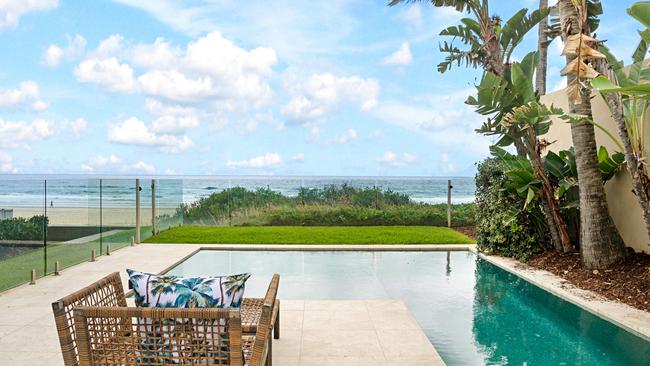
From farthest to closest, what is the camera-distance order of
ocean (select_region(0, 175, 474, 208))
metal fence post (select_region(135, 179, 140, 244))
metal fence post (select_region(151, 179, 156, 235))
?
1. metal fence post (select_region(151, 179, 156, 235))
2. metal fence post (select_region(135, 179, 140, 244))
3. ocean (select_region(0, 175, 474, 208))

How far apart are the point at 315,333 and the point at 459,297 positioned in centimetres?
243

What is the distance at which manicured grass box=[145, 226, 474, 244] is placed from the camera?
9969mm

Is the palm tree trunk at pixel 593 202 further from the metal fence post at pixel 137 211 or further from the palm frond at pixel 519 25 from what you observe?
the metal fence post at pixel 137 211

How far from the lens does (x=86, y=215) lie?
7875 millimetres

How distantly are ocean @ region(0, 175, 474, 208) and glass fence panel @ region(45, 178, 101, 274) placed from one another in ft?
0.05

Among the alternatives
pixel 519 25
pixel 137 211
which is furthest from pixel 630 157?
pixel 137 211

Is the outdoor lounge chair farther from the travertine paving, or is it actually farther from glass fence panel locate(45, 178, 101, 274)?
glass fence panel locate(45, 178, 101, 274)

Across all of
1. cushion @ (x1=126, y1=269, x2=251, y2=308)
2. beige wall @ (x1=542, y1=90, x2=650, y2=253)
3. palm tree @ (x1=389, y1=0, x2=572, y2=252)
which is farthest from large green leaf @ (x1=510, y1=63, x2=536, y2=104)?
cushion @ (x1=126, y1=269, x2=251, y2=308)

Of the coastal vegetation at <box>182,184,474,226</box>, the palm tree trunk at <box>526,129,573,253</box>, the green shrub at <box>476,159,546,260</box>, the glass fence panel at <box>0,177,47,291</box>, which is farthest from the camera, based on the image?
the coastal vegetation at <box>182,184,474,226</box>

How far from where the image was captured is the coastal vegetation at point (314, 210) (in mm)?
12633

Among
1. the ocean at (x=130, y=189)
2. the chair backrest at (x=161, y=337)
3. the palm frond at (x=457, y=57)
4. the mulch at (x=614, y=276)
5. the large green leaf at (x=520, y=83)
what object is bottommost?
the mulch at (x=614, y=276)

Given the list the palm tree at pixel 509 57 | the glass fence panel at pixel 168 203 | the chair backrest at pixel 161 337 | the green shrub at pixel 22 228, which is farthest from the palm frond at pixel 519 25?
the glass fence panel at pixel 168 203

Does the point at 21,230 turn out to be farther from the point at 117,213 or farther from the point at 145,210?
the point at 145,210

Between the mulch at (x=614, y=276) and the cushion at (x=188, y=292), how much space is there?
4739 millimetres
